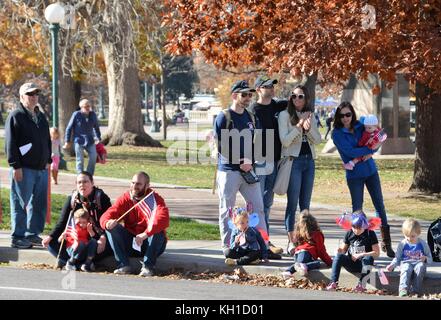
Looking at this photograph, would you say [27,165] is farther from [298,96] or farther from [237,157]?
[298,96]

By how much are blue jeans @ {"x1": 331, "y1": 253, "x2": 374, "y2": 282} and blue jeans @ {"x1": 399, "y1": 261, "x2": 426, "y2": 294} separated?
40 centimetres

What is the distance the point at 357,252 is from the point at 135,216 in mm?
2529

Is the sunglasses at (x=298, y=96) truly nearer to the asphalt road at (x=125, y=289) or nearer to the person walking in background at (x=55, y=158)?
the asphalt road at (x=125, y=289)

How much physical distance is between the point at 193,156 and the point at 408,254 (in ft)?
86.1

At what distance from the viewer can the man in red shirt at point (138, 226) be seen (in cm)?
1173

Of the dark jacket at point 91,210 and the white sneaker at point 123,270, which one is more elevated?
the dark jacket at point 91,210

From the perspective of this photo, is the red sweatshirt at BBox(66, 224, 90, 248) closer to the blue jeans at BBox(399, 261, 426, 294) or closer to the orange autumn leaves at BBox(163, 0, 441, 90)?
the blue jeans at BBox(399, 261, 426, 294)

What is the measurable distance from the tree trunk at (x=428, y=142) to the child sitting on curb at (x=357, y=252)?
11.1 m

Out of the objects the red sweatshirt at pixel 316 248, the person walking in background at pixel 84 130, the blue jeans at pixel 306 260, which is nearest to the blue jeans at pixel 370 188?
the red sweatshirt at pixel 316 248

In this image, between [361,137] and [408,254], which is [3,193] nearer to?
[361,137]

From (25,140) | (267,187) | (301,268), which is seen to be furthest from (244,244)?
(25,140)

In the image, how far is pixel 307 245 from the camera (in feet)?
37.3

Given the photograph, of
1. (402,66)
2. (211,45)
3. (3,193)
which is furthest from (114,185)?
(402,66)

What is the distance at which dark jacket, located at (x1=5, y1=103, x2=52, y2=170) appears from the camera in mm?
13078
